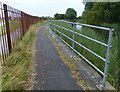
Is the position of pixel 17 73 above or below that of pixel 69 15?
below

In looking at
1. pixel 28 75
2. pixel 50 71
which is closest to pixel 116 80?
pixel 50 71

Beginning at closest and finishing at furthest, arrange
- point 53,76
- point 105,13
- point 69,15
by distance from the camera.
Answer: point 53,76, point 105,13, point 69,15

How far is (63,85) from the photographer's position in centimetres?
280

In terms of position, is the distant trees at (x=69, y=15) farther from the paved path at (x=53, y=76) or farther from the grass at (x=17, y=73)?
the paved path at (x=53, y=76)

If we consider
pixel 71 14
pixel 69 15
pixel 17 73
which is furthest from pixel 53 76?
pixel 71 14

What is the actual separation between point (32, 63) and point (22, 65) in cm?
33

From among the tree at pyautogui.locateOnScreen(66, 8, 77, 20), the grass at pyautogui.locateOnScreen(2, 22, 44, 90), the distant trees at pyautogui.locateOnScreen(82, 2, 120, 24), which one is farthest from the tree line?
the grass at pyautogui.locateOnScreen(2, 22, 44, 90)

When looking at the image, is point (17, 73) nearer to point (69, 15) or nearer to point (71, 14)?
point (69, 15)

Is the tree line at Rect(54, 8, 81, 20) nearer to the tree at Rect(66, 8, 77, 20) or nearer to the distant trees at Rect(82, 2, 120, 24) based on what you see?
the tree at Rect(66, 8, 77, 20)

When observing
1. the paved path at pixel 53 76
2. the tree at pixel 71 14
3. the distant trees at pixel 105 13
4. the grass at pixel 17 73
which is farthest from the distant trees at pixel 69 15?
the paved path at pixel 53 76

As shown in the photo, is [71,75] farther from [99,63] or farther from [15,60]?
[15,60]

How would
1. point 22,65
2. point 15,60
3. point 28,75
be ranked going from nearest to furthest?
point 28,75, point 22,65, point 15,60

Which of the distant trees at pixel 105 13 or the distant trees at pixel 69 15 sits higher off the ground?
the distant trees at pixel 69 15

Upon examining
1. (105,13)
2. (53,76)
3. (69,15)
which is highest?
(69,15)
